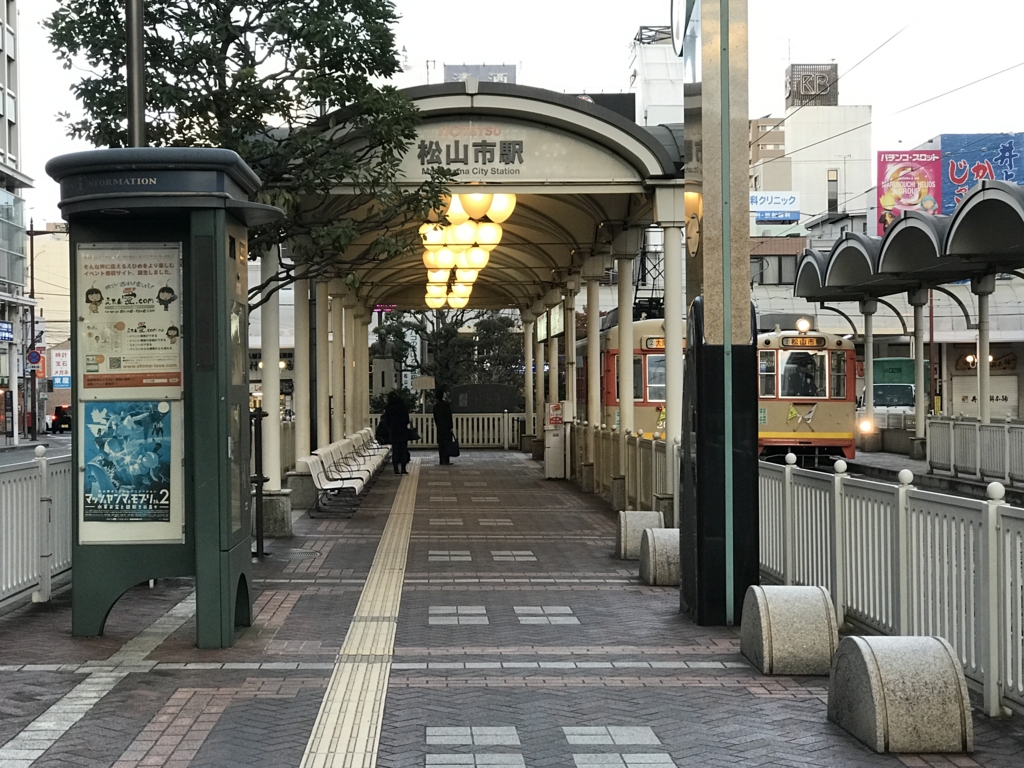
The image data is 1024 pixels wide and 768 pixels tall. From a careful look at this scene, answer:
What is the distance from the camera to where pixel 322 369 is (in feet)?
70.6

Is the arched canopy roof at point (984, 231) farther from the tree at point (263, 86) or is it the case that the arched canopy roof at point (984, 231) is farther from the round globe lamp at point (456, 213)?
the tree at point (263, 86)

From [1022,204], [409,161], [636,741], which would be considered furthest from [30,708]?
[1022,204]

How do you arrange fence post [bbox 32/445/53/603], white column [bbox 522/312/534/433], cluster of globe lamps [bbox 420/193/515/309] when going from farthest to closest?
white column [bbox 522/312/534/433] < cluster of globe lamps [bbox 420/193/515/309] < fence post [bbox 32/445/53/603]

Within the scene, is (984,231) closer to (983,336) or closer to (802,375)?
(983,336)

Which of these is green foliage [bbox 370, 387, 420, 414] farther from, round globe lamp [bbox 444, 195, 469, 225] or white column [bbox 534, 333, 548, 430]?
round globe lamp [bbox 444, 195, 469, 225]

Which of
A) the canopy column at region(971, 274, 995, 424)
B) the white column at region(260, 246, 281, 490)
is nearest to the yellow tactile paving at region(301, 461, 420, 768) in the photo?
the white column at region(260, 246, 281, 490)

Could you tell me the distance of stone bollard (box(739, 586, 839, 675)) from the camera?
24.2 feet

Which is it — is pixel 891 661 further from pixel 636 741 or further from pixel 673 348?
pixel 673 348

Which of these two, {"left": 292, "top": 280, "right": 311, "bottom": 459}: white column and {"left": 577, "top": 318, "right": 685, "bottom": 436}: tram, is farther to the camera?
{"left": 577, "top": 318, "right": 685, "bottom": 436}: tram

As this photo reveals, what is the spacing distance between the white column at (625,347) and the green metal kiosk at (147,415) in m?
11.6

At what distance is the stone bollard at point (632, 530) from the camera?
13.0m

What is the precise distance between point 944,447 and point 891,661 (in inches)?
735

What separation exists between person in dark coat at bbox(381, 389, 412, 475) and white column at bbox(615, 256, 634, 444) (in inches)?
325

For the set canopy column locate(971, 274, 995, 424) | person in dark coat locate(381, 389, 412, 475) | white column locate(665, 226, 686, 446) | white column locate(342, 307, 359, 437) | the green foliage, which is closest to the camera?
white column locate(665, 226, 686, 446)
